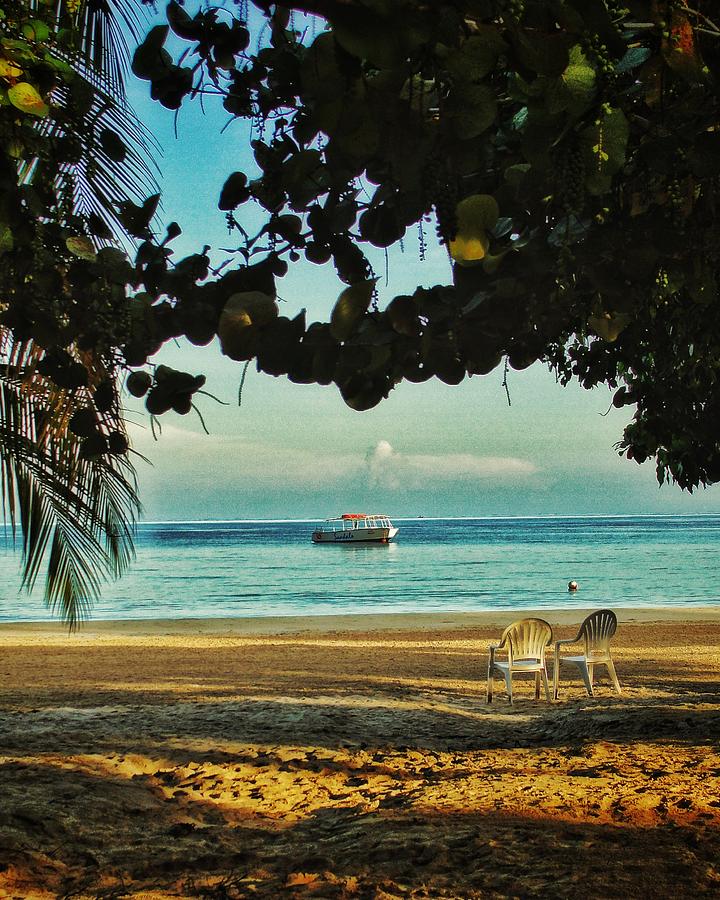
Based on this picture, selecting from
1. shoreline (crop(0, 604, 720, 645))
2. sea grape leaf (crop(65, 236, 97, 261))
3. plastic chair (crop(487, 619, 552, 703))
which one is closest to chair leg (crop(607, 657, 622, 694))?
plastic chair (crop(487, 619, 552, 703))

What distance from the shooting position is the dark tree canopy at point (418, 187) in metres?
1.63

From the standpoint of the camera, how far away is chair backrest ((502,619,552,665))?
793cm

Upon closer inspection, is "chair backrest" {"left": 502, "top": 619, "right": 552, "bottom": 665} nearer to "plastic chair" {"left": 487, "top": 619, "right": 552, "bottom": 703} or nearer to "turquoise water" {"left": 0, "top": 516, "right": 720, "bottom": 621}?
"plastic chair" {"left": 487, "top": 619, "right": 552, "bottom": 703}

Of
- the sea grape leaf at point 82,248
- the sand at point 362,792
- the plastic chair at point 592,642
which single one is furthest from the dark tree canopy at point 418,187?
the plastic chair at point 592,642

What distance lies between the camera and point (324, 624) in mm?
20719

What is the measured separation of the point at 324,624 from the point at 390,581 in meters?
17.8

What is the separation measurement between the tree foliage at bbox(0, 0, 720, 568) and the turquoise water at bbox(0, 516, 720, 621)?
2392 cm

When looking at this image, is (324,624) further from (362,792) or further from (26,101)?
(26,101)

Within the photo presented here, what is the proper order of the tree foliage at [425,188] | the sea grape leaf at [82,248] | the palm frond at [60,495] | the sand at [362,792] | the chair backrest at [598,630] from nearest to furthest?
the tree foliage at [425,188], the sea grape leaf at [82,248], the sand at [362,792], the palm frond at [60,495], the chair backrest at [598,630]

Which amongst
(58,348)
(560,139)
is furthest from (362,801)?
(560,139)

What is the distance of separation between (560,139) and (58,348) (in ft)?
5.44

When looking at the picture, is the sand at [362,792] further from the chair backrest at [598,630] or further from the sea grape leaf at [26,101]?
the sea grape leaf at [26,101]

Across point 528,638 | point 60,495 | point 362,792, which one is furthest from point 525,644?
point 60,495

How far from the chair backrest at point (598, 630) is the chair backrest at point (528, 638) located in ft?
1.28
